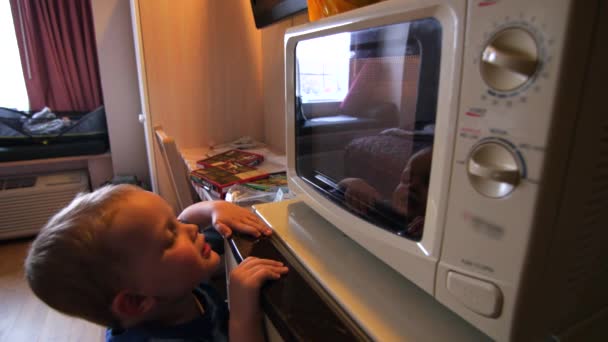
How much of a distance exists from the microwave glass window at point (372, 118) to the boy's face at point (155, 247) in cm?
24

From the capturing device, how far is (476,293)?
0.99 ft

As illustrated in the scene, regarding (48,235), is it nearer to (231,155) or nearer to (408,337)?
(408,337)

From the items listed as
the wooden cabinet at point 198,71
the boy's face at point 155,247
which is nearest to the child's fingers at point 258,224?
the boy's face at point 155,247

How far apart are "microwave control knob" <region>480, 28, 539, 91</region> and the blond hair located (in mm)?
518

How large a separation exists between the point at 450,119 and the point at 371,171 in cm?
19

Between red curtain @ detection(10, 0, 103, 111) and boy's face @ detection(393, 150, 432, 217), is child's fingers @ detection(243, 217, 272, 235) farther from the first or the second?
red curtain @ detection(10, 0, 103, 111)

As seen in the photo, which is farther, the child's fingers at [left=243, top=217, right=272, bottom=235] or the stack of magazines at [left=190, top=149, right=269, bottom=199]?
the stack of magazines at [left=190, top=149, right=269, bottom=199]

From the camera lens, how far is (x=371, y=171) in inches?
19.3

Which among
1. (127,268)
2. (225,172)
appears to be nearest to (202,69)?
(225,172)

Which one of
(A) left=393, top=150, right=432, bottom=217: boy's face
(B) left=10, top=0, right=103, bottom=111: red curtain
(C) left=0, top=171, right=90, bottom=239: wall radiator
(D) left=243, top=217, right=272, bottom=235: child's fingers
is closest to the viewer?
(A) left=393, top=150, right=432, bottom=217: boy's face

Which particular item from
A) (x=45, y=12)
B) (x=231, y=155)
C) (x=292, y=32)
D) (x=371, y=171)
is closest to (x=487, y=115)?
(x=371, y=171)

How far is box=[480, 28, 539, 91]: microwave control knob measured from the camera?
24cm

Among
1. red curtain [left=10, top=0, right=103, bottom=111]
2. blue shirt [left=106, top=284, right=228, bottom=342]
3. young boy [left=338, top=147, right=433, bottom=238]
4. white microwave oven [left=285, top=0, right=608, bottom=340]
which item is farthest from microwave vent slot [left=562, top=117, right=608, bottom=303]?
red curtain [left=10, top=0, right=103, bottom=111]

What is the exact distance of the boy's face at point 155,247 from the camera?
519mm
